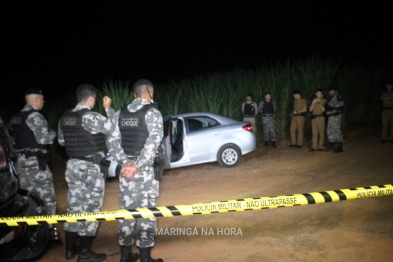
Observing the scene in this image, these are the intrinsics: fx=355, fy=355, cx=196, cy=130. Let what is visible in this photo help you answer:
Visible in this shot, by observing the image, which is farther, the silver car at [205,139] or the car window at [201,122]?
the car window at [201,122]

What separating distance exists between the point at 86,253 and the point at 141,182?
1148 millimetres

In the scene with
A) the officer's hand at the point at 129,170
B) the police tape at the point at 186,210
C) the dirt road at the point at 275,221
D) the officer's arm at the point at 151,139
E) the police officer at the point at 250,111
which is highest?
the officer's arm at the point at 151,139

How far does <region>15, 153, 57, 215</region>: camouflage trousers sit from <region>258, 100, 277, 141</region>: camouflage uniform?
759 centimetres

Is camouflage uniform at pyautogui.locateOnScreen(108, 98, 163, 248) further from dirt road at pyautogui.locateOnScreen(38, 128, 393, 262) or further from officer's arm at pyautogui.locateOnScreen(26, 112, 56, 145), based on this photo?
officer's arm at pyautogui.locateOnScreen(26, 112, 56, 145)

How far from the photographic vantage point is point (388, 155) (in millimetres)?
8516

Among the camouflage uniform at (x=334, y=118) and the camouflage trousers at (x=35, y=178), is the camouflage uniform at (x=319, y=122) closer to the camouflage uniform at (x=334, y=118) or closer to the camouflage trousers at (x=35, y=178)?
the camouflage uniform at (x=334, y=118)

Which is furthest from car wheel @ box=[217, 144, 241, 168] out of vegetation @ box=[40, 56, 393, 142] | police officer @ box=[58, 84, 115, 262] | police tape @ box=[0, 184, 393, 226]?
police tape @ box=[0, 184, 393, 226]

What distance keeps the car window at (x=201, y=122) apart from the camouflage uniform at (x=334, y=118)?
3202mm

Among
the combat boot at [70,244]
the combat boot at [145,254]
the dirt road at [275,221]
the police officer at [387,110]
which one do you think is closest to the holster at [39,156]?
the combat boot at [70,244]

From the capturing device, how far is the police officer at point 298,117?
1043 centimetres

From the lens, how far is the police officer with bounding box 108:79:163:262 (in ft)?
12.9

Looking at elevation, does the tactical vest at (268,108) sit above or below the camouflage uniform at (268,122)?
above

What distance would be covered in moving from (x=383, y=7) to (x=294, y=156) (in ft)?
130

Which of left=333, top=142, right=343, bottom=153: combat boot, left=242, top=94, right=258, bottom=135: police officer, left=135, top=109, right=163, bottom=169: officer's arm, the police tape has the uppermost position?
left=135, top=109, right=163, bottom=169: officer's arm
